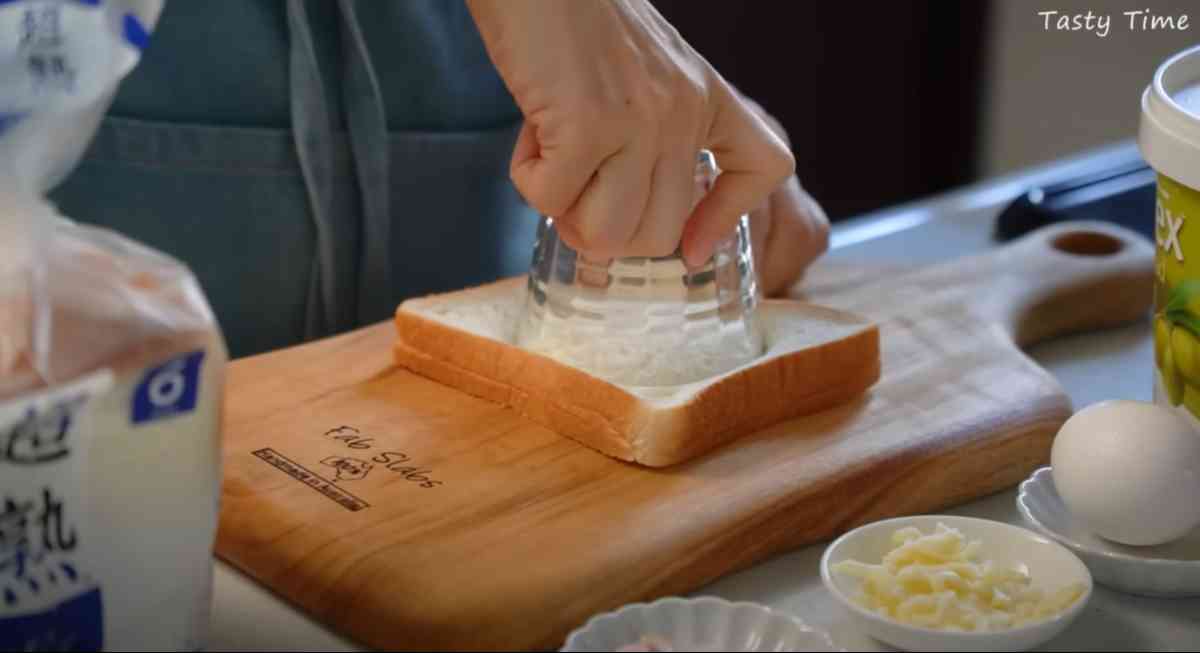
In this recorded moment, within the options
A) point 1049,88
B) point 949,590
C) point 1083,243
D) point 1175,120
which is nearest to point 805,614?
point 949,590

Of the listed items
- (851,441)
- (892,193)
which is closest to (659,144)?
(851,441)

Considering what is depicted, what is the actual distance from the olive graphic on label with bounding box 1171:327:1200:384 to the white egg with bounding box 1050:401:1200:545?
0.17 feet

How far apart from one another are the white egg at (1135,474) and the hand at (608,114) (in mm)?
365

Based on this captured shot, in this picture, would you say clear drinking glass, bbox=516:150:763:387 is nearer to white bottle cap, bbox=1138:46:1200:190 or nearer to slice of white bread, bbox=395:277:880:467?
slice of white bread, bbox=395:277:880:467

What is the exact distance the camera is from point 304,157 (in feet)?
4.91

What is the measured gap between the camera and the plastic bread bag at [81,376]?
750 millimetres

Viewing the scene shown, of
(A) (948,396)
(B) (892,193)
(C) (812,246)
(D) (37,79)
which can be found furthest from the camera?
(B) (892,193)

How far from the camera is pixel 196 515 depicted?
2.69 ft

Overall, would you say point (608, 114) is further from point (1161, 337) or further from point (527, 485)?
point (1161, 337)

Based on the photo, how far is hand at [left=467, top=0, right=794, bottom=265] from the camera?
109 centimetres

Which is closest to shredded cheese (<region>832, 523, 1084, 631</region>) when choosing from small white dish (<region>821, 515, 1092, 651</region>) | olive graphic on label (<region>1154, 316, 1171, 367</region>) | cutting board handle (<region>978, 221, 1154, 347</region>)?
small white dish (<region>821, 515, 1092, 651</region>)

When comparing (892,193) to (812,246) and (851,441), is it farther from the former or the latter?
(851,441)

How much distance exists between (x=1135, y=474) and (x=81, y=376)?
69 centimetres

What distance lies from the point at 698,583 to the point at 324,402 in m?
0.42
